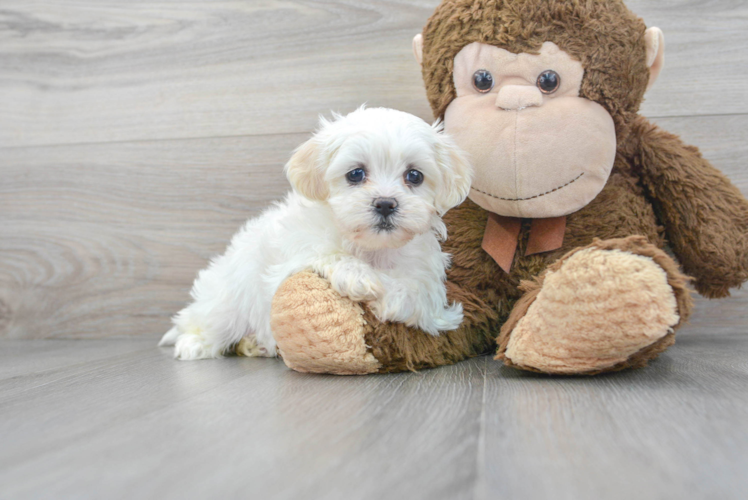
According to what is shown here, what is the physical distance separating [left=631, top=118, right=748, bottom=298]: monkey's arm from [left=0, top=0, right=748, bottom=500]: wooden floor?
17cm

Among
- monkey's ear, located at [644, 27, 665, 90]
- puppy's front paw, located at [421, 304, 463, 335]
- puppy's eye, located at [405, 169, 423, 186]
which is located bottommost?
puppy's front paw, located at [421, 304, 463, 335]

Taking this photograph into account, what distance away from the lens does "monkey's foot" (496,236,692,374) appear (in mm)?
741

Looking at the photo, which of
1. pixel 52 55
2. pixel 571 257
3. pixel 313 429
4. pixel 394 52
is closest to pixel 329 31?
pixel 394 52

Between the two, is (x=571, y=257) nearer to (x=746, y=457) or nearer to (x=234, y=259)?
(x=746, y=457)

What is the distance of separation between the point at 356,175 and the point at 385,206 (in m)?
0.09

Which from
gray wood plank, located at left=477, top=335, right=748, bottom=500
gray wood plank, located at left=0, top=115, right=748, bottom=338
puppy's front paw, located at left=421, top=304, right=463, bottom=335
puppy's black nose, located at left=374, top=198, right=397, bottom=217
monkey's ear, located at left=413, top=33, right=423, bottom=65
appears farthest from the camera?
gray wood plank, located at left=0, top=115, right=748, bottom=338

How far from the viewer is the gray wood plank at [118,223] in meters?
1.49

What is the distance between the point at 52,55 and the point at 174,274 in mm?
690

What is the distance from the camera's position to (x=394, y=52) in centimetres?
140

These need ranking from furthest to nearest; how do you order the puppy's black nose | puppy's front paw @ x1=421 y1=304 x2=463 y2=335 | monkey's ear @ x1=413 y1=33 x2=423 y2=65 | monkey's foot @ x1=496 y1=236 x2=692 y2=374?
monkey's ear @ x1=413 y1=33 x2=423 y2=65 → puppy's front paw @ x1=421 y1=304 x2=463 y2=335 → the puppy's black nose → monkey's foot @ x1=496 y1=236 x2=692 y2=374

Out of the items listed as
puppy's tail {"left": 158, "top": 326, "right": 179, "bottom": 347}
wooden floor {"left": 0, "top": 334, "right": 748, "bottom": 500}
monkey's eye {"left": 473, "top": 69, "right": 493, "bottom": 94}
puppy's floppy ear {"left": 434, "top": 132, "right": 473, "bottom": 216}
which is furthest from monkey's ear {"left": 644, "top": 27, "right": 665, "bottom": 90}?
puppy's tail {"left": 158, "top": 326, "right": 179, "bottom": 347}

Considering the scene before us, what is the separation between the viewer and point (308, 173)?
954mm

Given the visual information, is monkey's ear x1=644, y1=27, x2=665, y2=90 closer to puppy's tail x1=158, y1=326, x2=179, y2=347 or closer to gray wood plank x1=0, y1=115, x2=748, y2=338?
gray wood plank x1=0, y1=115, x2=748, y2=338

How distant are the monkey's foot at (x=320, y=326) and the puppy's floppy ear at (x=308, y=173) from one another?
14 cm
